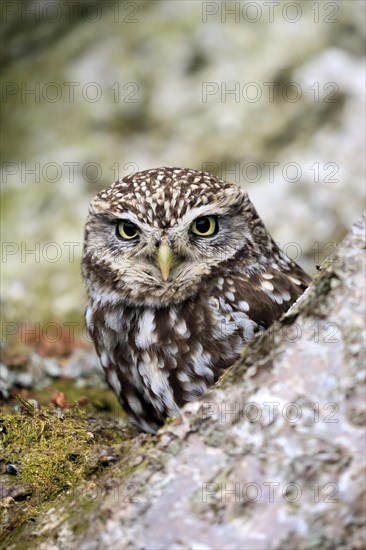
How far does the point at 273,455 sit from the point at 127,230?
1.89 metres

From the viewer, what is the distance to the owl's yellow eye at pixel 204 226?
14.2 ft

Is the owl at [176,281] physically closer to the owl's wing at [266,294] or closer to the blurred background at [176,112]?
the owl's wing at [266,294]

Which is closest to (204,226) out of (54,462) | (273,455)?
(54,462)

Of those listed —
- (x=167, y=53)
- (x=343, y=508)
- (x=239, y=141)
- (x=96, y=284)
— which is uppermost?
(x=167, y=53)

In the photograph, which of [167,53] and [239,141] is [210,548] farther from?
[167,53]

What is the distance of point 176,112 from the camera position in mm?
10055

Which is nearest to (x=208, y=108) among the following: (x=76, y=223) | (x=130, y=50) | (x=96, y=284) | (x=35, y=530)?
(x=130, y=50)

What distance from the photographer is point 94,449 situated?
3873 mm

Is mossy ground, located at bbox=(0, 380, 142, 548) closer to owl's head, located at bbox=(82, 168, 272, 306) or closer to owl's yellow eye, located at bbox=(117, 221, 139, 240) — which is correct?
owl's head, located at bbox=(82, 168, 272, 306)

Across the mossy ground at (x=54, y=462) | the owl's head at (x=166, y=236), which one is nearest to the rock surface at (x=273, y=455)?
the mossy ground at (x=54, y=462)

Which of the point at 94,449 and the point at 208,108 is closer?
the point at 94,449

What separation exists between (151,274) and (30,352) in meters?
1.92

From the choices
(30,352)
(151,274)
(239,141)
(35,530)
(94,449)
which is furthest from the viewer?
(239,141)

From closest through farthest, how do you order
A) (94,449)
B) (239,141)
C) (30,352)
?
(94,449), (30,352), (239,141)
